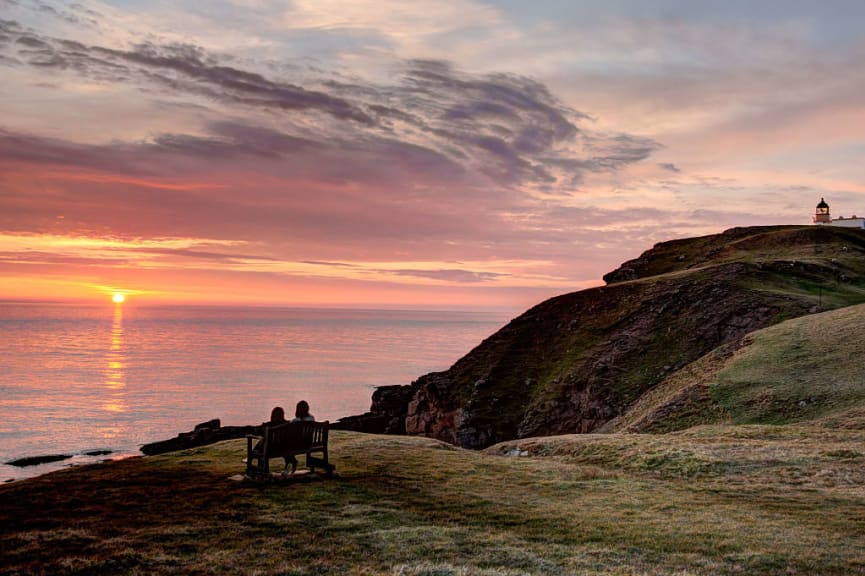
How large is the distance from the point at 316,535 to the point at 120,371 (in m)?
147

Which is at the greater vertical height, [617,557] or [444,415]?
[617,557]

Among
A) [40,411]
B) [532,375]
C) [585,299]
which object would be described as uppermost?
[585,299]

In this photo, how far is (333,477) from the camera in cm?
1955

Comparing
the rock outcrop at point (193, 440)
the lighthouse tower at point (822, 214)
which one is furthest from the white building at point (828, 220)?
the rock outcrop at point (193, 440)

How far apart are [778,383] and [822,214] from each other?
102m

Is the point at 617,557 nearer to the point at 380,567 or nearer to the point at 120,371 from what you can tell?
the point at 380,567

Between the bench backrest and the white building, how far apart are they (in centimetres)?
12982

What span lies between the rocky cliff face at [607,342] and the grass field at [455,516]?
3589 cm

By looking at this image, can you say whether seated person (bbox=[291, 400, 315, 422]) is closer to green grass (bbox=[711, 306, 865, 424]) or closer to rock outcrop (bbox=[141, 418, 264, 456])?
green grass (bbox=[711, 306, 865, 424])

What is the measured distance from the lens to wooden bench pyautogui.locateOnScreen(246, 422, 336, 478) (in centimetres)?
1831

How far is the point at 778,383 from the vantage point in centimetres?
3856

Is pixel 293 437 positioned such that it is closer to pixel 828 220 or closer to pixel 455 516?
pixel 455 516

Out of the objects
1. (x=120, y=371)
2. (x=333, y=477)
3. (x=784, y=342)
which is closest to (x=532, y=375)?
(x=784, y=342)

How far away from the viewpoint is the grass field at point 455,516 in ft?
39.9
